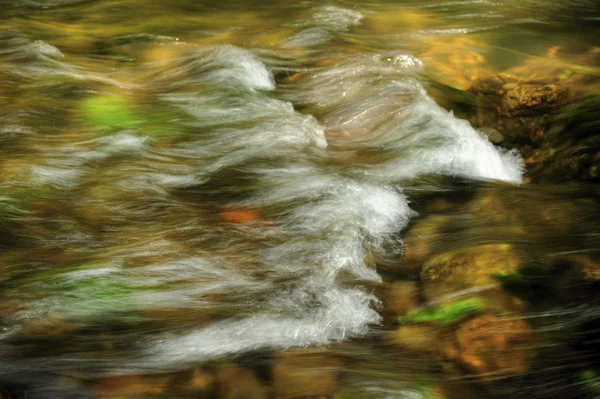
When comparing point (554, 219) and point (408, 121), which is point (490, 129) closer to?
point (408, 121)

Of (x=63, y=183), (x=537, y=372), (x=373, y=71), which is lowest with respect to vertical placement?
(x=537, y=372)

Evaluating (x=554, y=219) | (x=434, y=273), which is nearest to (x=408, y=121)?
(x=554, y=219)

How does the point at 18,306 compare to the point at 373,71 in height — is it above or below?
below

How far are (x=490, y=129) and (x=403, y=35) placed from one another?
1771 mm

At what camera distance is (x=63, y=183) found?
4535mm

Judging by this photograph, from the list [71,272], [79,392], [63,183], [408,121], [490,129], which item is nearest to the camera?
[79,392]

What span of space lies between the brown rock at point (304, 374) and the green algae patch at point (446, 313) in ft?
1.82

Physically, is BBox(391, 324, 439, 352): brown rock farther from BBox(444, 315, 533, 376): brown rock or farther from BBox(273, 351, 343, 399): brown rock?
BBox(273, 351, 343, 399): brown rock

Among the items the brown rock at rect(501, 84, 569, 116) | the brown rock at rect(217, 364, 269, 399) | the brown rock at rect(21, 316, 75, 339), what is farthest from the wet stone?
the brown rock at rect(501, 84, 569, 116)

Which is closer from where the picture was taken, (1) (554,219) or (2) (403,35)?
(1) (554,219)

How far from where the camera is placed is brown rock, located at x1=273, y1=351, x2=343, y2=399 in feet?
9.51

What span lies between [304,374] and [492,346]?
0.85 metres

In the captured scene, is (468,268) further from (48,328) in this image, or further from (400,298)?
(48,328)

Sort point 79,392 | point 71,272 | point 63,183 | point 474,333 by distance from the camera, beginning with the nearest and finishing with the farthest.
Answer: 1. point 79,392
2. point 474,333
3. point 71,272
4. point 63,183
